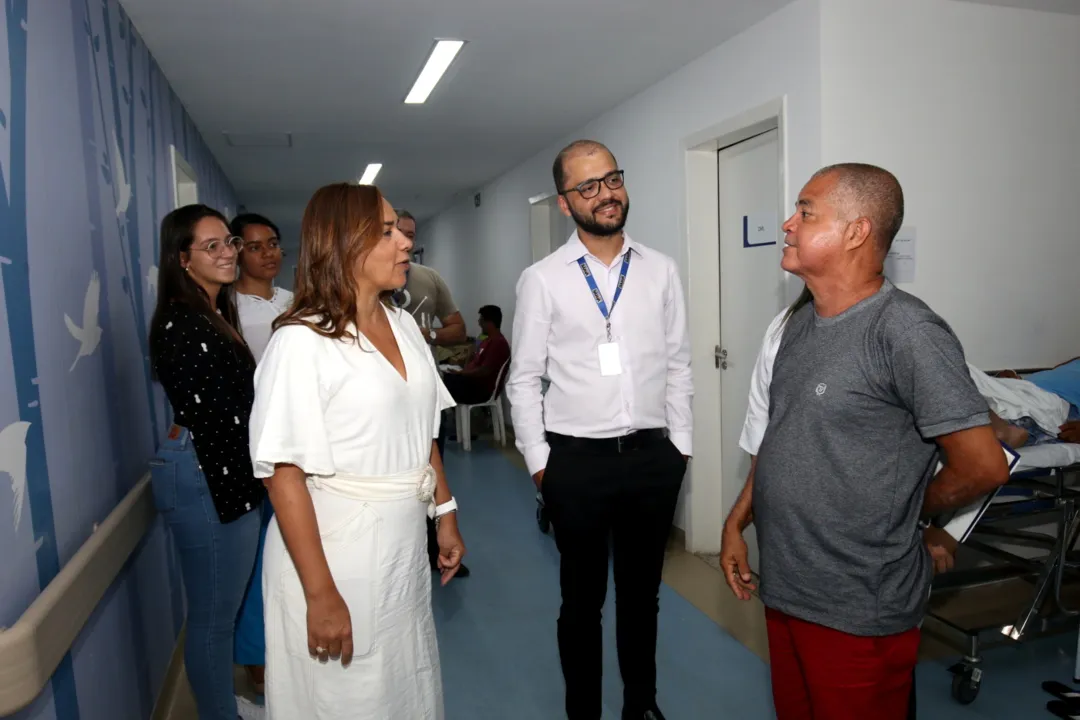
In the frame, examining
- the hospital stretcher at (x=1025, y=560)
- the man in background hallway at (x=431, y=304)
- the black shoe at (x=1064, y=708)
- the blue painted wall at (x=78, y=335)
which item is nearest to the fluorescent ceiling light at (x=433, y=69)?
the man in background hallway at (x=431, y=304)

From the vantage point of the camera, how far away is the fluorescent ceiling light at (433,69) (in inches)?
148

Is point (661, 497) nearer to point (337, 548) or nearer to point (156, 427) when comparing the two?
point (337, 548)

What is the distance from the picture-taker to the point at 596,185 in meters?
2.14

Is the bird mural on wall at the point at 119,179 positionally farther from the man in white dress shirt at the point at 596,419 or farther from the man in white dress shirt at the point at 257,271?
the man in white dress shirt at the point at 596,419

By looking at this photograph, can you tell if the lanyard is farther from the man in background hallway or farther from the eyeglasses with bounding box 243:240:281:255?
the man in background hallway

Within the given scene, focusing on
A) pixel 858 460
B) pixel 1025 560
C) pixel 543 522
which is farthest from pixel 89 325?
pixel 1025 560

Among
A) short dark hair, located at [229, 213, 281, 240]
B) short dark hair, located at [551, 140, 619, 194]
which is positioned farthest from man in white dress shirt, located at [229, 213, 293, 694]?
short dark hair, located at [551, 140, 619, 194]

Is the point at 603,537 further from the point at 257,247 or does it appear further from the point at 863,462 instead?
the point at 257,247

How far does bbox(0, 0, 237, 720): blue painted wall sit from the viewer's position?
1668 millimetres

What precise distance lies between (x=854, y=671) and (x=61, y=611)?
5.46 ft

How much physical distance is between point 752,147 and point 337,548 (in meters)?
3.08

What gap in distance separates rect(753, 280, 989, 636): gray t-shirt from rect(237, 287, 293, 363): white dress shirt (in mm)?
1897

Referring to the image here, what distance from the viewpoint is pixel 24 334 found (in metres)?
1.71

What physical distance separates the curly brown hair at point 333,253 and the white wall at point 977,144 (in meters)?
2.26
